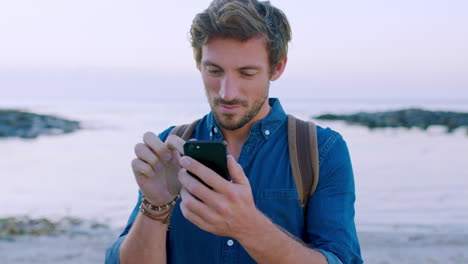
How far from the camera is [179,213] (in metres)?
2.62

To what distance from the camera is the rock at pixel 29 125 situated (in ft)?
118

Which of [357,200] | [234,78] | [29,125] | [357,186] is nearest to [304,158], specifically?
[234,78]

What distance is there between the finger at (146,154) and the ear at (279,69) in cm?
91

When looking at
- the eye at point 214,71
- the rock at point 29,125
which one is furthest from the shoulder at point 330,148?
the rock at point 29,125

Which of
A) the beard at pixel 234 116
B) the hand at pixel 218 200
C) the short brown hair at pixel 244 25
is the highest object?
the short brown hair at pixel 244 25

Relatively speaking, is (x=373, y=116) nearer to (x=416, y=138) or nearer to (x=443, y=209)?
(x=416, y=138)

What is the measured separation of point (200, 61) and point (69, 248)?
715 cm

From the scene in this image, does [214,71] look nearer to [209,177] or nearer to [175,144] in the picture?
[175,144]

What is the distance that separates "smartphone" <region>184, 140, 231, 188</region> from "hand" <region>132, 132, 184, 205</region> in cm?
11

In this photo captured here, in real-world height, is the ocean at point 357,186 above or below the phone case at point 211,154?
below

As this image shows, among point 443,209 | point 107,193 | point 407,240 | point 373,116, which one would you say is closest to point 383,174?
point 443,209

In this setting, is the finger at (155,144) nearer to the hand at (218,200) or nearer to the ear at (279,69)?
the hand at (218,200)

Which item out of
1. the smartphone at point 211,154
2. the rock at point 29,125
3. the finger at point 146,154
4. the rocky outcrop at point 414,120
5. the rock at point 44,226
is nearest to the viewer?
the smartphone at point 211,154

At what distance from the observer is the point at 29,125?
132ft
